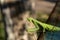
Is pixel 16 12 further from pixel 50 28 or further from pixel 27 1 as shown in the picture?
pixel 50 28

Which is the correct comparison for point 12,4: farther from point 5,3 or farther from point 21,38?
point 21,38

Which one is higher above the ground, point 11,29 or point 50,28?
point 50,28

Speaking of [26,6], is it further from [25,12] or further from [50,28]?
[50,28]

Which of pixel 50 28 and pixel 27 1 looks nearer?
pixel 50 28

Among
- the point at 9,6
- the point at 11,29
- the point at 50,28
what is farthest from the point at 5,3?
the point at 50,28

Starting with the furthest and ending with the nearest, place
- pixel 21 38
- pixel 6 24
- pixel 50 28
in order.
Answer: pixel 6 24
pixel 21 38
pixel 50 28

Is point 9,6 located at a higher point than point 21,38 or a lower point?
higher

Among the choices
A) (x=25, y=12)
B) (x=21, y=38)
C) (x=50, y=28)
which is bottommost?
(x=21, y=38)

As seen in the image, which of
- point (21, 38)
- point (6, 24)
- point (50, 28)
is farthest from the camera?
point (6, 24)

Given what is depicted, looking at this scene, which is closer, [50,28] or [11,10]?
[50,28]
